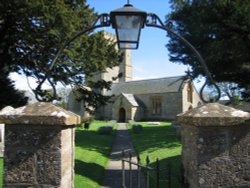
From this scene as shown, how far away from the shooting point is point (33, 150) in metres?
3.62

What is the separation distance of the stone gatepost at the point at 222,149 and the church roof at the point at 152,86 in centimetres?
4575

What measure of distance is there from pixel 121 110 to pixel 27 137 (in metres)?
50.7

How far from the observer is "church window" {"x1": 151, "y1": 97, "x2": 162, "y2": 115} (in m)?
53.2

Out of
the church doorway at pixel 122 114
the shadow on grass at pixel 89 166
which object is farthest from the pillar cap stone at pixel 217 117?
the church doorway at pixel 122 114

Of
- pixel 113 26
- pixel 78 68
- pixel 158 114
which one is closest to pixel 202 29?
pixel 78 68

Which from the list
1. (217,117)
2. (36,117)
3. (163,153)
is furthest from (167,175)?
(36,117)

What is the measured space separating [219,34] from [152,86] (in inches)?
1536

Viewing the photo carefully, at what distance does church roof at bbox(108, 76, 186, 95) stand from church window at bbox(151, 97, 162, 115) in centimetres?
140

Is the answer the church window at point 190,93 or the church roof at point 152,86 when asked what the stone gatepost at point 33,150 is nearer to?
the church roof at point 152,86

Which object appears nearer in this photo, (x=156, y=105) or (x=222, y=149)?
(x=222, y=149)

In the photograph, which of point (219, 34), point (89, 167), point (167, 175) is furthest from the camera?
point (219, 34)

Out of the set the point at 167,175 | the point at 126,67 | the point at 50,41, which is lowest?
the point at 167,175

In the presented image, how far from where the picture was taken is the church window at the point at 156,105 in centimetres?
5316

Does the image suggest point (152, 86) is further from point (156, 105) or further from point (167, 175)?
point (167, 175)
